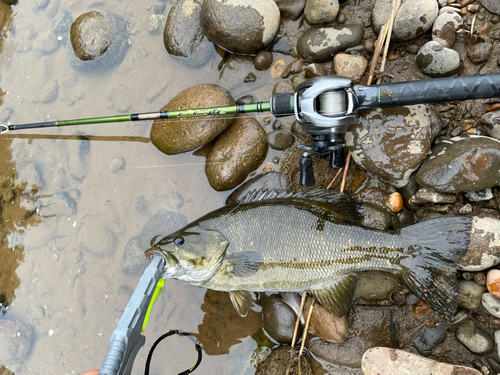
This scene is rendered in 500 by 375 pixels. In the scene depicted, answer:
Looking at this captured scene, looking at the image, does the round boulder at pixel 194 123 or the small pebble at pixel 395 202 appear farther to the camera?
the round boulder at pixel 194 123

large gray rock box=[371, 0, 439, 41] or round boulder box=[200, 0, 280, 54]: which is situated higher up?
round boulder box=[200, 0, 280, 54]

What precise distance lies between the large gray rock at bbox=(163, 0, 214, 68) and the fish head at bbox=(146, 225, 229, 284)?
2328 mm

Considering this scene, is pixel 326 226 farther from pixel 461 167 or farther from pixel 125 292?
Answer: pixel 125 292

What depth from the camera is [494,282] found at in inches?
118

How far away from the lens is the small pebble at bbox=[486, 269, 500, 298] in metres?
2.98

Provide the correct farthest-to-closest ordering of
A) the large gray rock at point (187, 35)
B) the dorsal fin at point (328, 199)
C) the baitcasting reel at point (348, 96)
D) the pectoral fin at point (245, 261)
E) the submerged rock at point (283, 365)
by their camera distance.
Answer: the large gray rock at point (187, 35) → the submerged rock at point (283, 365) → the dorsal fin at point (328, 199) → the pectoral fin at point (245, 261) → the baitcasting reel at point (348, 96)

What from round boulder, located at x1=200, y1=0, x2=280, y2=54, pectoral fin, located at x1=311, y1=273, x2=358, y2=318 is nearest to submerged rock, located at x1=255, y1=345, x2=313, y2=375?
pectoral fin, located at x1=311, y1=273, x2=358, y2=318

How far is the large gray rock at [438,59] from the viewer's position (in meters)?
3.20

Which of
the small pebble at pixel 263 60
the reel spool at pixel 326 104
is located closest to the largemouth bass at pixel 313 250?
the reel spool at pixel 326 104

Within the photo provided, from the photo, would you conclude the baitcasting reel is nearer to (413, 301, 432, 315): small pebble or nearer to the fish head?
the fish head

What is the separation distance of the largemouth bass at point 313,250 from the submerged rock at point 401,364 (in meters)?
0.61

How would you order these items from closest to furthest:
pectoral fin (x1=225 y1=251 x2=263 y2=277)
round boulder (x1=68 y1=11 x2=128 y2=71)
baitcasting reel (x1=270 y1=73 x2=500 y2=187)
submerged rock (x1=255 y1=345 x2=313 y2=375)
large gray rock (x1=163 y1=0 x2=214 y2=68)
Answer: baitcasting reel (x1=270 y1=73 x2=500 y2=187), pectoral fin (x1=225 y1=251 x2=263 y2=277), submerged rock (x1=255 y1=345 x2=313 y2=375), large gray rock (x1=163 y1=0 x2=214 y2=68), round boulder (x1=68 y1=11 x2=128 y2=71)

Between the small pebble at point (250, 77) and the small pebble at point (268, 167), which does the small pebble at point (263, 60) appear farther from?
the small pebble at point (268, 167)

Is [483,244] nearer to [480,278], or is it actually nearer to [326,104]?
[480,278]
